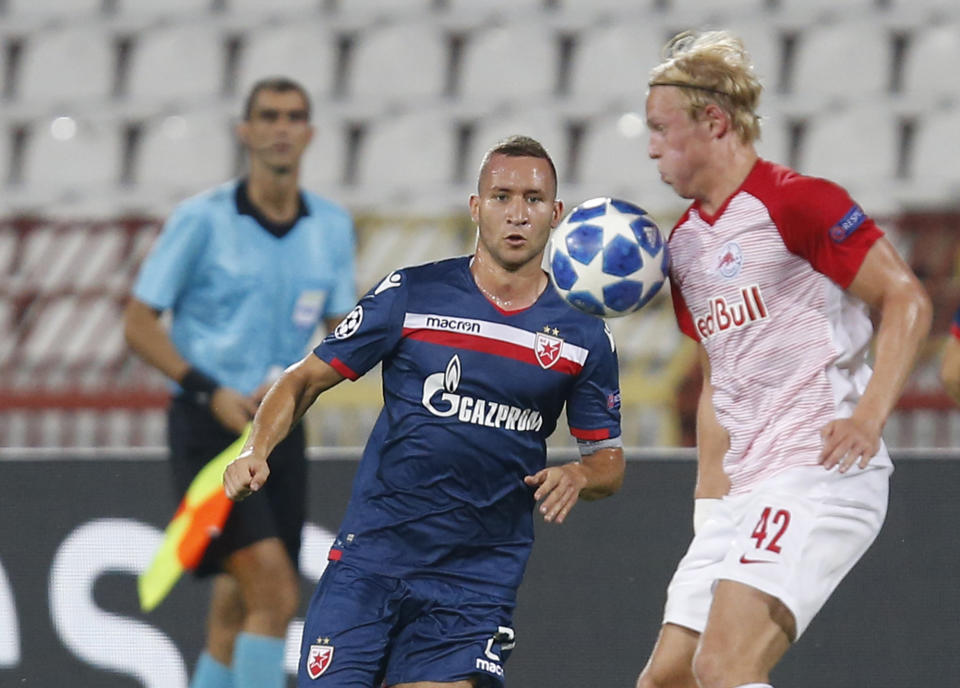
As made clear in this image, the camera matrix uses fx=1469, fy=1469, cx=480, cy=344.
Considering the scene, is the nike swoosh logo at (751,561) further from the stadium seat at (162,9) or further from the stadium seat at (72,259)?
the stadium seat at (162,9)

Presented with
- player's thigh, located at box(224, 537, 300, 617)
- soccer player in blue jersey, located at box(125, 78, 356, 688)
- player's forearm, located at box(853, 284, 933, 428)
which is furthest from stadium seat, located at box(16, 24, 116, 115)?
player's forearm, located at box(853, 284, 933, 428)

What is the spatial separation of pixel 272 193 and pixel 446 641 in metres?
2.23

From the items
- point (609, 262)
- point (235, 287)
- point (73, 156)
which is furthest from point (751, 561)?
point (73, 156)

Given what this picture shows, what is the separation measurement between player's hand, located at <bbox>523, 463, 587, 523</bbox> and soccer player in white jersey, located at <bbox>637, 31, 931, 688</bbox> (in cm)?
41

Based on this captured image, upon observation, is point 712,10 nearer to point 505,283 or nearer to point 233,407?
point 233,407

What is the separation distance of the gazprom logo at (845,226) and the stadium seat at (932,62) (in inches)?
216

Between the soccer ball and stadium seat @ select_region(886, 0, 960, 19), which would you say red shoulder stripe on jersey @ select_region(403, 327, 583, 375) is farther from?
stadium seat @ select_region(886, 0, 960, 19)

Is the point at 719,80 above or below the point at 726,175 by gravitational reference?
above

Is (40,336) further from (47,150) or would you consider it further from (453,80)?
(453,80)

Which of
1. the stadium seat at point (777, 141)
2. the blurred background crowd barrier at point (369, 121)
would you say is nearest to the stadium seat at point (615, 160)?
the blurred background crowd barrier at point (369, 121)

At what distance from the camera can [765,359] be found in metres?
3.65

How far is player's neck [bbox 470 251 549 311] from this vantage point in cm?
392

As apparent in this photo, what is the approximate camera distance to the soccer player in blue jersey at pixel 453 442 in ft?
12.2

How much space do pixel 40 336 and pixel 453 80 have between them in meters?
3.24
